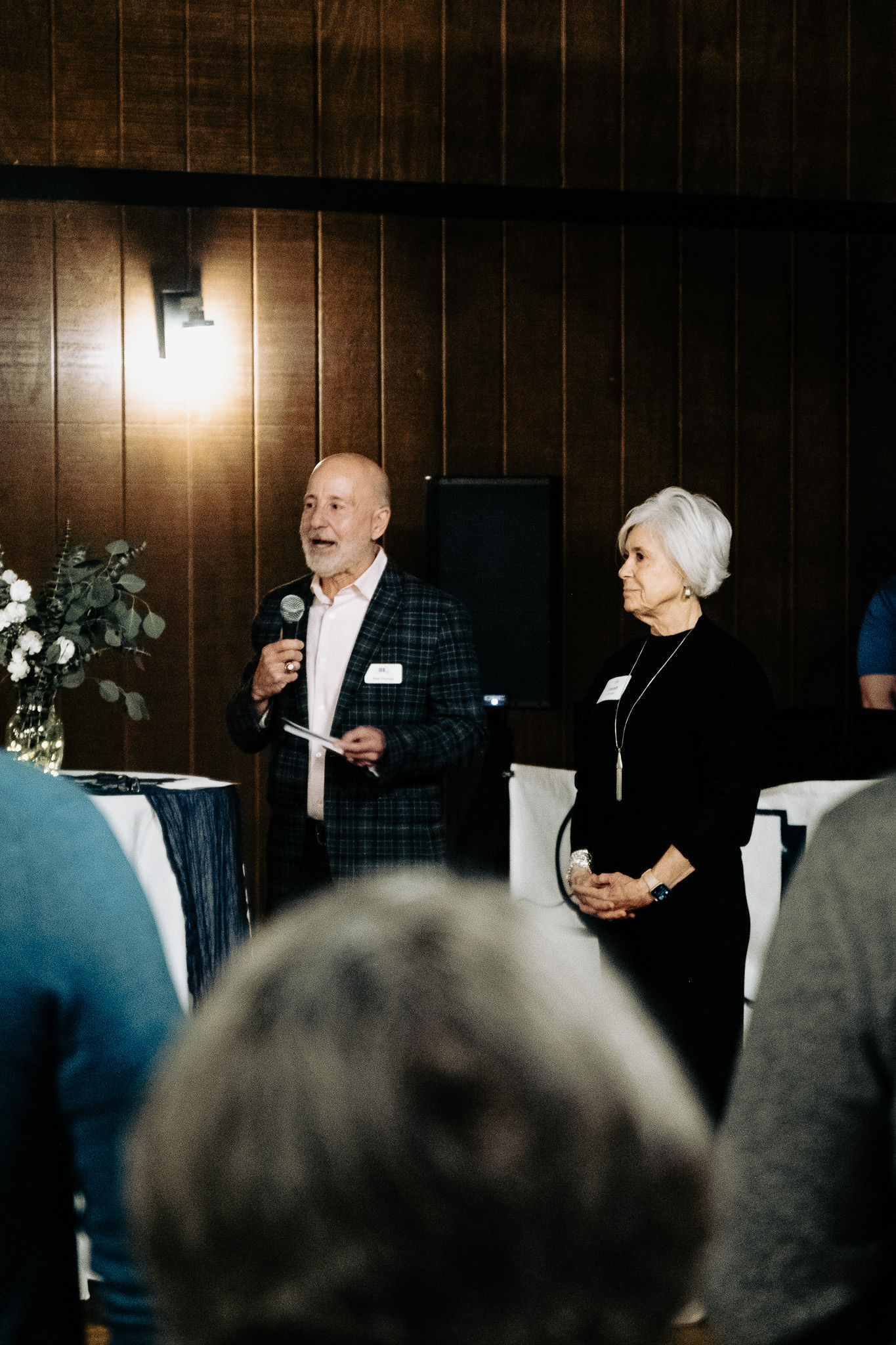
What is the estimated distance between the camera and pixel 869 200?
199 inches

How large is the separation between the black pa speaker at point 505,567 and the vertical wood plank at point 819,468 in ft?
3.18

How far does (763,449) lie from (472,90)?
1681 mm

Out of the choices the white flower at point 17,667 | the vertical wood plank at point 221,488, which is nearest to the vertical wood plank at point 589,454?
the vertical wood plank at point 221,488

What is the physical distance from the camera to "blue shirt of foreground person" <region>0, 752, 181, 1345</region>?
83cm

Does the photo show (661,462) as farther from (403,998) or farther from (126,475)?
(403,998)

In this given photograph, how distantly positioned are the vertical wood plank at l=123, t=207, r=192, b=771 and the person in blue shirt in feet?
7.42

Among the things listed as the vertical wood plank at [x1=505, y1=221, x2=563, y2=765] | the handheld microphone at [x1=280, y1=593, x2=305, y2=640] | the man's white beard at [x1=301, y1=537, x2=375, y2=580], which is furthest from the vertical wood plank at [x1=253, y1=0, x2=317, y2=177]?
the handheld microphone at [x1=280, y1=593, x2=305, y2=640]

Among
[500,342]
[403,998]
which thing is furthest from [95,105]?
[403,998]

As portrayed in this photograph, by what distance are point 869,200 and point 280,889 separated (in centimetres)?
362

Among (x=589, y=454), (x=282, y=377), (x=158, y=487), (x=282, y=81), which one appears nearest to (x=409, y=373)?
(x=282, y=377)

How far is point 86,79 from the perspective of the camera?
179 inches

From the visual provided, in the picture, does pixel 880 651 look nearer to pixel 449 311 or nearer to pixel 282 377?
pixel 449 311

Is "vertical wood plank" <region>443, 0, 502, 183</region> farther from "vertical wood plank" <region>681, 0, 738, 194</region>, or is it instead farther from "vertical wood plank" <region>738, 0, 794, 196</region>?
"vertical wood plank" <region>738, 0, 794, 196</region>

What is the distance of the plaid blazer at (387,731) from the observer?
119 inches
